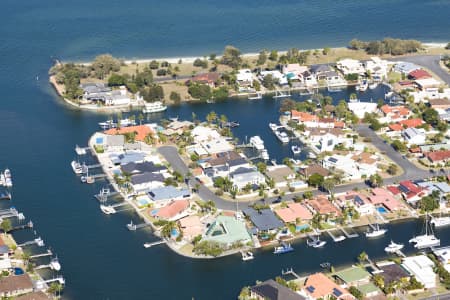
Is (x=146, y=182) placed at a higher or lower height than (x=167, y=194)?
higher

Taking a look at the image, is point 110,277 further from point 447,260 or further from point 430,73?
point 430,73

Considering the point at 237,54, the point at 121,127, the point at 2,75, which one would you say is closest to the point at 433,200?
the point at 121,127

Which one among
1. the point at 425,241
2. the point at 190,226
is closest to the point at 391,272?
the point at 425,241

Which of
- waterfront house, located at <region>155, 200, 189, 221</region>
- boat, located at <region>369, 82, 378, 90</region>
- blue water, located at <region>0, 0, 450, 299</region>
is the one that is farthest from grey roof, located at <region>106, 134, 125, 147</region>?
boat, located at <region>369, 82, 378, 90</region>

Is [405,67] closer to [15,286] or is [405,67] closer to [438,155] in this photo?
[438,155]

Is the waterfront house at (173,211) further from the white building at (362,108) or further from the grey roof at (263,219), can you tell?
the white building at (362,108)
